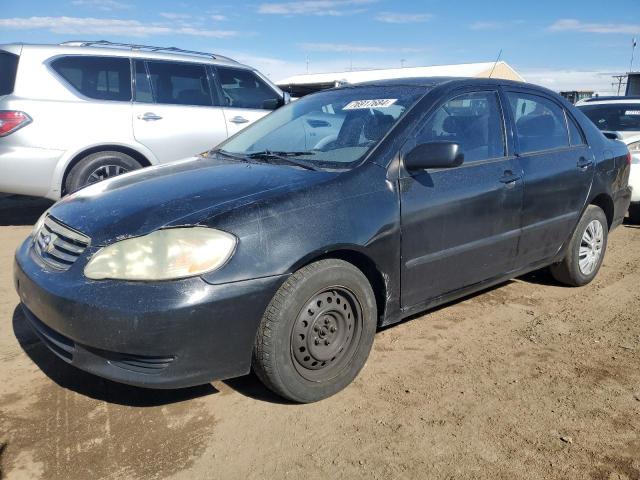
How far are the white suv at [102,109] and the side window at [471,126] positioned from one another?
2800 millimetres

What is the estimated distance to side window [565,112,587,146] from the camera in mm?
4223

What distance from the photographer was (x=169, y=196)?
8.88 feet

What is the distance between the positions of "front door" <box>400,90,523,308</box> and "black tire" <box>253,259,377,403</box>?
376 millimetres

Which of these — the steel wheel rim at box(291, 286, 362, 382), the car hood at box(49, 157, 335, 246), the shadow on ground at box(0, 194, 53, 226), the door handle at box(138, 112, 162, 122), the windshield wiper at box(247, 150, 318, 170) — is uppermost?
the door handle at box(138, 112, 162, 122)

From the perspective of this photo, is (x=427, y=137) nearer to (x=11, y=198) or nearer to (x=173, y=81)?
(x=173, y=81)

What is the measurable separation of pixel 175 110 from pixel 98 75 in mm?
873

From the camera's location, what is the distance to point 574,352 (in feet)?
10.9

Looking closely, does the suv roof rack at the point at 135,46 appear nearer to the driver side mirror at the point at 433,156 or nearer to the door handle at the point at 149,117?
the door handle at the point at 149,117

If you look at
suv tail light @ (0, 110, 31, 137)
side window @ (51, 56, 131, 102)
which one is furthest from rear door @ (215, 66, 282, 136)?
suv tail light @ (0, 110, 31, 137)

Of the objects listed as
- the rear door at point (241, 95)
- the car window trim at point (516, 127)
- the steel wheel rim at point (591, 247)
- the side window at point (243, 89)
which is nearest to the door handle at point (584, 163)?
the car window trim at point (516, 127)

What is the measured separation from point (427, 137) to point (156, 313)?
1824 mm

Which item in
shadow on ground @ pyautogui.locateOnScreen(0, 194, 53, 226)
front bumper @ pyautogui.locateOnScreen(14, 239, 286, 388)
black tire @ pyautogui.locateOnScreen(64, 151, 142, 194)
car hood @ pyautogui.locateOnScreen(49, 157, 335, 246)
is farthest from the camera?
shadow on ground @ pyautogui.locateOnScreen(0, 194, 53, 226)

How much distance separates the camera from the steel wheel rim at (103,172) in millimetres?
5820

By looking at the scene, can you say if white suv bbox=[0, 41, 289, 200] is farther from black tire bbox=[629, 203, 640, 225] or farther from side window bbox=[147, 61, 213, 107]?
black tire bbox=[629, 203, 640, 225]
